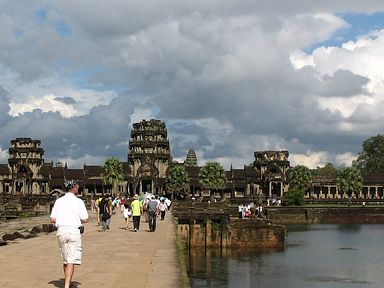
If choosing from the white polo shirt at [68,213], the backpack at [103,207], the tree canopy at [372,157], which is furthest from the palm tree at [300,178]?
the white polo shirt at [68,213]

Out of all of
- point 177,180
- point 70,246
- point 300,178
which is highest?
point 300,178

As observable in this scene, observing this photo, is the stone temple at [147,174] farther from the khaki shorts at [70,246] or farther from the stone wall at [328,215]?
the khaki shorts at [70,246]

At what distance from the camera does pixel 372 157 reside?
170 m

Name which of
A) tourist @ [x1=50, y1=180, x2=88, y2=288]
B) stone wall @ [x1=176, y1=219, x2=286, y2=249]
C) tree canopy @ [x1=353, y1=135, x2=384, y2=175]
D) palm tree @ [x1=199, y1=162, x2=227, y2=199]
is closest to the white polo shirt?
tourist @ [x1=50, y1=180, x2=88, y2=288]

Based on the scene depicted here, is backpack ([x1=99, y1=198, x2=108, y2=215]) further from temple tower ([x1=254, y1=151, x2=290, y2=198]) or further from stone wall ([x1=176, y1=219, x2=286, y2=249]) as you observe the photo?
temple tower ([x1=254, y1=151, x2=290, y2=198])

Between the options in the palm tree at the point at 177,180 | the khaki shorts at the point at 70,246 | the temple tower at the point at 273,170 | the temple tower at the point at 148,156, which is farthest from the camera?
the temple tower at the point at 273,170

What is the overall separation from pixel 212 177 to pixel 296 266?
87.9 m

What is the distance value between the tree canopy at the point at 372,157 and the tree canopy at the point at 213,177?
5249cm

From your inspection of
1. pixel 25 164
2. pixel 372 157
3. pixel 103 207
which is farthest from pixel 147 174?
pixel 103 207

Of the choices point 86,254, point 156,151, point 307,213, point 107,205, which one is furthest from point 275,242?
point 156,151

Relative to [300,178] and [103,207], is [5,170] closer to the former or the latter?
[300,178]

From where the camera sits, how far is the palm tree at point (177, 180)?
129500 mm

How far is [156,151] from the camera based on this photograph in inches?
5487

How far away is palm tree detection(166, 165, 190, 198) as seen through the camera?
129500 millimetres
